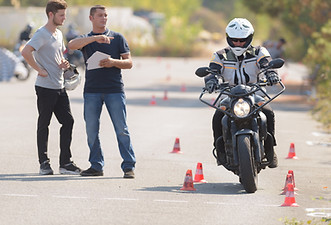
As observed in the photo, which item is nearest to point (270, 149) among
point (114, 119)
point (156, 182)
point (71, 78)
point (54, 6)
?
point (156, 182)

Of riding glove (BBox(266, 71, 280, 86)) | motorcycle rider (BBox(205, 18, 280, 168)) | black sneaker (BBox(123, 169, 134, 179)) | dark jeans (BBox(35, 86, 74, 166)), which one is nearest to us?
riding glove (BBox(266, 71, 280, 86))

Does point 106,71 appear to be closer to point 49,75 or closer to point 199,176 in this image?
point 49,75

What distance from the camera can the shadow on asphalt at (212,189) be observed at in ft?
34.9

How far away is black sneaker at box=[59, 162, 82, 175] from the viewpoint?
38.8 feet

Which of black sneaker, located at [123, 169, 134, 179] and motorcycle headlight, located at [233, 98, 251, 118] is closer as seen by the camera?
motorcycle headlight, located at [233, 98, 251, 118]

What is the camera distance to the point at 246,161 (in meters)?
10.3

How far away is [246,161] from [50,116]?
285 centimetres

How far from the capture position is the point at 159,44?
70.2 m

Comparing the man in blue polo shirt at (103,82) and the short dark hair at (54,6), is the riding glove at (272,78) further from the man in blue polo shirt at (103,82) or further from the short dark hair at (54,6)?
the short dark hair at (54,6)

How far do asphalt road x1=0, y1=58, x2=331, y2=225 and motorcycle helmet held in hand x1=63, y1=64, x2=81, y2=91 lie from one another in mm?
1121

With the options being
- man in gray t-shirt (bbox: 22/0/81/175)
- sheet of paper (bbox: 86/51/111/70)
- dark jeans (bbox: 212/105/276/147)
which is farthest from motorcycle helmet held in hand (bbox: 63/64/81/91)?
dark jeans (bbox: 212/105/276/147)

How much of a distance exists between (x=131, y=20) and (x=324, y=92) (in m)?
60.4

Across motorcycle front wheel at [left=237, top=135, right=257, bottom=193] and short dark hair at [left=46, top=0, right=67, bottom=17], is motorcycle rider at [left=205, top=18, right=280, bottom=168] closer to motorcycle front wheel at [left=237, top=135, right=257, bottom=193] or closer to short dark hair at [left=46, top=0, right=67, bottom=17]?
motorcycle front wheel at [left=237, top=135, right=257, bottom=193]

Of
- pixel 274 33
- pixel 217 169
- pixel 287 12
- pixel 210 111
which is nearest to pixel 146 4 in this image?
pixel 274 33
